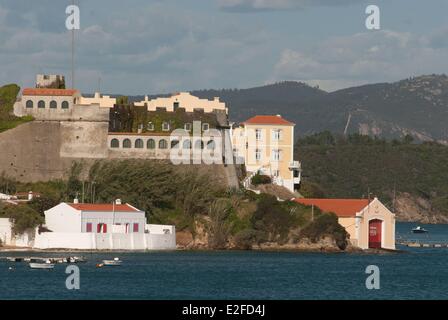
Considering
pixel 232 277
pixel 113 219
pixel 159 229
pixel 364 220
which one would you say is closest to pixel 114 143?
pixel 159 229

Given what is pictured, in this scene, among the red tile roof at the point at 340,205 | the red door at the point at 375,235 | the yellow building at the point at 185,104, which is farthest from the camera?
the yellow building at the point at 185,104

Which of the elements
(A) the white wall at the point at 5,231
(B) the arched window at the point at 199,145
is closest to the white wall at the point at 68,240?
(A) the white wall at the point at 5,231

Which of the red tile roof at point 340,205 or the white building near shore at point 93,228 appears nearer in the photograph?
the white building near shore at point 93,228

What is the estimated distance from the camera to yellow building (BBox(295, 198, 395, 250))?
105m

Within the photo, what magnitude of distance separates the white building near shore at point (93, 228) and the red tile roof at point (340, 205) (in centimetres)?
1491

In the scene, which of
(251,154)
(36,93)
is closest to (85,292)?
(36,93)

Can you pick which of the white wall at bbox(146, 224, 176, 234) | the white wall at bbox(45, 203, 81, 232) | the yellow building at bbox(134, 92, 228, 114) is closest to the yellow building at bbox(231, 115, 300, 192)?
the yellow building at bbox(134, 92, 228, 114)

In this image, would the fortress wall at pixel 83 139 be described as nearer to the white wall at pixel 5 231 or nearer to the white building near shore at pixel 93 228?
the white building near shore at pixel 93 228

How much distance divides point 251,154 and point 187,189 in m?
17.3

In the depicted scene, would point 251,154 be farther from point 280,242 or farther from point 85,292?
point 85,292

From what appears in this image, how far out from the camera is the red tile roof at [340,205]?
104875mm

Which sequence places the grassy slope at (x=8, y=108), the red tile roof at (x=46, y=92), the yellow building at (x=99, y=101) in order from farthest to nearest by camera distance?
the yellow building at (x=99, y=101) < the red tile roof at (x=46, y=92) < the grassy slope at (x=8, y=108)

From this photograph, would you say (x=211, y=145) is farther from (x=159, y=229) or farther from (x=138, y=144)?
(x=159, y=229)
